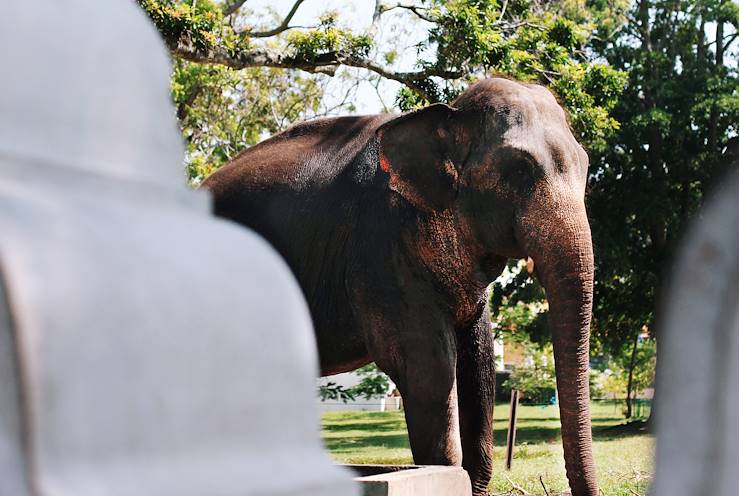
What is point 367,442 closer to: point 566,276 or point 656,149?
point 656,149

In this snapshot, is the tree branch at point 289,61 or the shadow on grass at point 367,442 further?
the shadow on grass at point 367,442

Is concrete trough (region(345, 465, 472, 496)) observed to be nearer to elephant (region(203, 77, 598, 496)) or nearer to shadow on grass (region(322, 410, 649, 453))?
elephant (region(203, 77, 598, 496))

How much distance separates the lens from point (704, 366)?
2.19 feet

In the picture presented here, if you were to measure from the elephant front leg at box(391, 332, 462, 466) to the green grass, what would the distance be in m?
0.91

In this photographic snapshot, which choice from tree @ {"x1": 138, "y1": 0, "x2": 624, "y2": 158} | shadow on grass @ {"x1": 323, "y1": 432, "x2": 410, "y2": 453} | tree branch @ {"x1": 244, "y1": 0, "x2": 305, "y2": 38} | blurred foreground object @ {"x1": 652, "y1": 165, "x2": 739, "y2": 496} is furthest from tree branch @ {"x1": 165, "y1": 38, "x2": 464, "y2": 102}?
blurred foreground object @ {"x1": 652, "y1": 165, "x2": 739, "y2": 496}

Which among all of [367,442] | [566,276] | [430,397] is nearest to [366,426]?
[367,442]

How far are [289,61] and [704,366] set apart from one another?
8.78 metres

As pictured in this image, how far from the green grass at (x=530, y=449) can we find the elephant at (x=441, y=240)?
0.86 metres

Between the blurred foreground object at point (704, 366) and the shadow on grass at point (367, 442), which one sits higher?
the blurred foreground object at point (704, 366)

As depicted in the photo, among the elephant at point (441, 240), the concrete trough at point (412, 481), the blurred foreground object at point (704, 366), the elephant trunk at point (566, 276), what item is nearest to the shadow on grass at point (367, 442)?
the elephant at point (441, 240)

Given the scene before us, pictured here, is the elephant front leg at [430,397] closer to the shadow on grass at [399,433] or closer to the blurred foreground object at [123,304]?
the blurred foreground object at [123,304]

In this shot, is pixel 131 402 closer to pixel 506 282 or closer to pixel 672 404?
pixel 672 404

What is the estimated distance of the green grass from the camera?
27.4ft

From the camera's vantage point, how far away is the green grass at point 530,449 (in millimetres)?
8344
